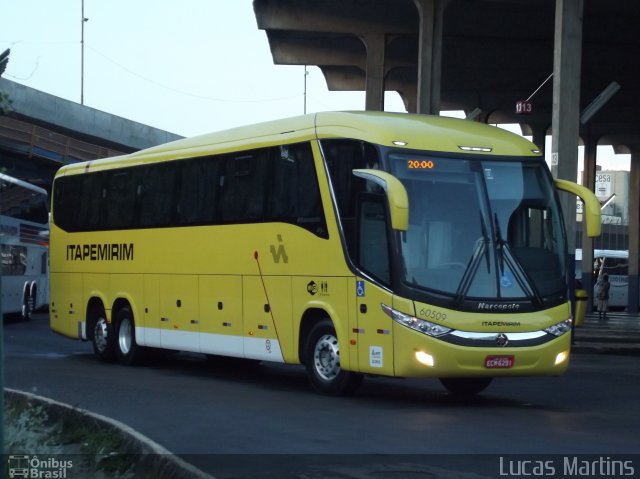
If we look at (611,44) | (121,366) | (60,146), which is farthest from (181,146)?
(60,146)

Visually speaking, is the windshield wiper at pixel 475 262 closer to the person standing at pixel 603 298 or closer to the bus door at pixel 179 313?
the bus door at pixel 179 313

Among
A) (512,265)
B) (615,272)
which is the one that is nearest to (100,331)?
(512,265)

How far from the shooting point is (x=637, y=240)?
6719 cm

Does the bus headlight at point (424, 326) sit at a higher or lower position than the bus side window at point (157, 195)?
lower

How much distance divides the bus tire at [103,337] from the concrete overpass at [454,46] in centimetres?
1197

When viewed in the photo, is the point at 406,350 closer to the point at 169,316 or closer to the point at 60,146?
the point at 169,316

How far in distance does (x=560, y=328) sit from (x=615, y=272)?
6144 cm

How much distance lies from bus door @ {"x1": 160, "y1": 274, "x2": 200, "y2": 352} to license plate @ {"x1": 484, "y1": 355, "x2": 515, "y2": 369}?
620cm

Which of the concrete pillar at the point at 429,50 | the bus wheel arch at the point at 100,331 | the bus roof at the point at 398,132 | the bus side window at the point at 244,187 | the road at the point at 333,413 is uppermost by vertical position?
the concrete pillar at the point at 429,50

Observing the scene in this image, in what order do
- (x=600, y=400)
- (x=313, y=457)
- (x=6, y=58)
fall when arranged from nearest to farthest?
1. (x=6, y=58)
2. (x=313, y=457)
3. (x=600, y=400)

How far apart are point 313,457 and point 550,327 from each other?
5506 mm

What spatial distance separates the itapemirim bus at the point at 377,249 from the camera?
15.0 metres

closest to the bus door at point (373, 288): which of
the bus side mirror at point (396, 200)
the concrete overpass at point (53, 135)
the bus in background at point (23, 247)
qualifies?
the bus side mirror at point (396, 200)

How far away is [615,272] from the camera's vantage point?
247 feet
